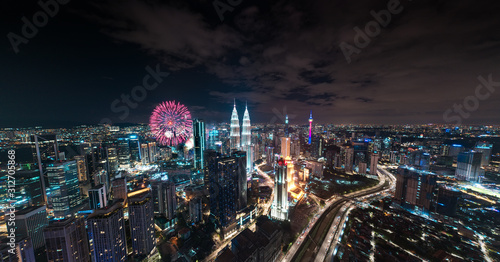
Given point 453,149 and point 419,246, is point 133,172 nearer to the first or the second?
point 419,246

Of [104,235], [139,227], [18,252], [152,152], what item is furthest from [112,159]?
[104,235]

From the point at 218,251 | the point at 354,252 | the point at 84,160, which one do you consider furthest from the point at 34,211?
the point at 354,252

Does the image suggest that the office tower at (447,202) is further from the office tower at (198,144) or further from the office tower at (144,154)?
the office tower at (144,154)

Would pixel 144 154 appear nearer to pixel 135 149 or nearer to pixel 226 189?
pixel 135 149

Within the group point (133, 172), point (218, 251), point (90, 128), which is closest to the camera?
point (218, 251)

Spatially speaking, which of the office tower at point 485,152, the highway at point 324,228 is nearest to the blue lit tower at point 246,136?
the highway at point 324,228

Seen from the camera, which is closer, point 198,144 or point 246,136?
point 198,144

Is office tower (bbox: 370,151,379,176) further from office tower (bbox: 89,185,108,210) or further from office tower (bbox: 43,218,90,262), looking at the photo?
office tower (bbox: 89,185,108,210)
